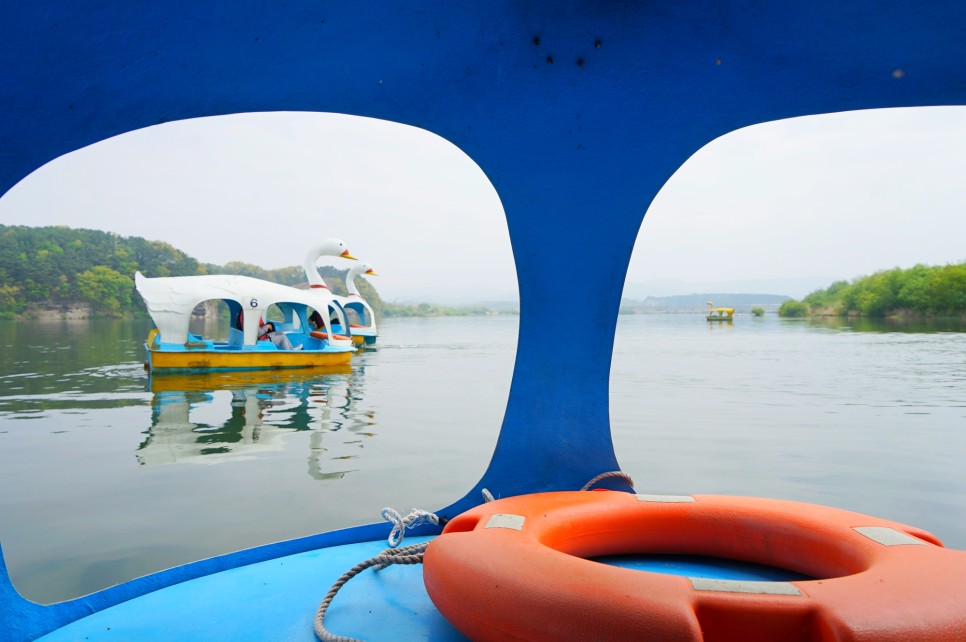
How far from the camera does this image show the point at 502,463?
222 centimetres

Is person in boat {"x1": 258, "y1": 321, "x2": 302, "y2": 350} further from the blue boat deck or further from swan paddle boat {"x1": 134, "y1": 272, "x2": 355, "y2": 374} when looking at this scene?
the blue boat deck

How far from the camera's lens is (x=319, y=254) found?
53.0 ft

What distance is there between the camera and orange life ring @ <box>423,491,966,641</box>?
110cm

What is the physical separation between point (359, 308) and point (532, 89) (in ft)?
63.9

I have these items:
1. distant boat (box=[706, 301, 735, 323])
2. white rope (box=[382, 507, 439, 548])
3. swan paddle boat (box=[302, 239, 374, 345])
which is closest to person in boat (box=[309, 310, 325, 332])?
swan paddle boat (box=[302, 239, 374, 345])

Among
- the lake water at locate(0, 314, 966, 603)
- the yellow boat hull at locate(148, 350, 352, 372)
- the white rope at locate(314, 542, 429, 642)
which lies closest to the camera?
the white rope at locate(314, 542, 429, 642)

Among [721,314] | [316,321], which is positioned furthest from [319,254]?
[721,314]

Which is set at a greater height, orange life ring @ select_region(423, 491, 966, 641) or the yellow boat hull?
orange life ring @ select_region(423, 491, 966, 641)

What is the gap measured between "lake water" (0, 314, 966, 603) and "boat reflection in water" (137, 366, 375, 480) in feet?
0.16

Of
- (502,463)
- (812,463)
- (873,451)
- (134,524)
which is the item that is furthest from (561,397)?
(873,451)

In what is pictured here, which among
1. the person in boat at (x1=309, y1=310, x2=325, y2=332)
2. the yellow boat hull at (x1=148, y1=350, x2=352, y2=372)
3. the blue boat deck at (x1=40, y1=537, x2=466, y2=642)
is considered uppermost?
the person in boat at (x1=309, y1=310, x2=325, y2=332)

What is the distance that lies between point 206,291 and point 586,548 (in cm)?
1190

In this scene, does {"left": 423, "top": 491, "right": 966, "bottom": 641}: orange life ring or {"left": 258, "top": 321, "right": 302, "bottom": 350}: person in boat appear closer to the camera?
{"left": 423, "top": 491, "right": 966, "bottom": 641}: orange life ring

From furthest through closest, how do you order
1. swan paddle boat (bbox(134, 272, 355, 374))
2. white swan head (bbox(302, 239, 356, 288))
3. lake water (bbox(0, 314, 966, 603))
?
white swan head (bbox(302, 239, 356, 288)) → swan paddle boat (bbox(134, 272, 355, 374)) → lake water (bbox(0, 314, 966, 603))
